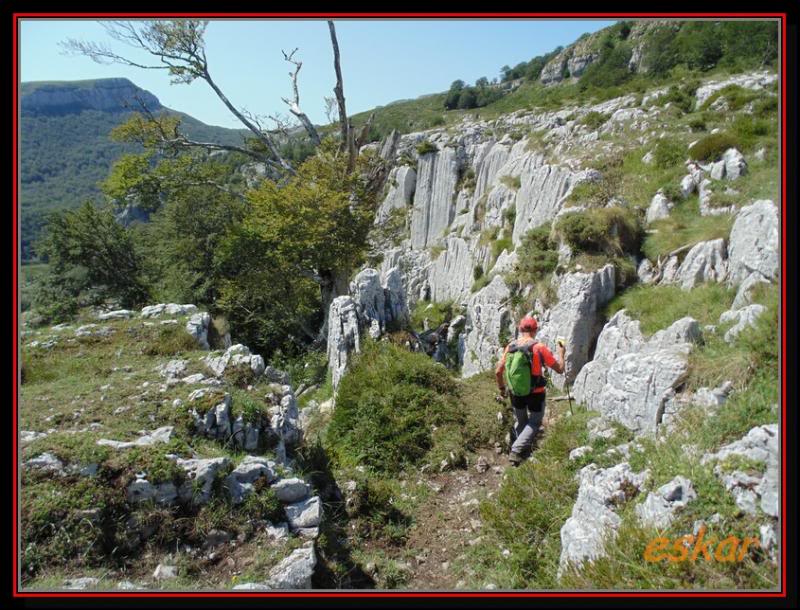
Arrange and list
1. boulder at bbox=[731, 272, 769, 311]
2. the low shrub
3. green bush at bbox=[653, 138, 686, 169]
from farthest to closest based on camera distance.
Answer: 1. the low shrub
2. green bush at bbox=[653, 138, 686, 169]
3. boulder at bbox=[731, 272, 769, 311]

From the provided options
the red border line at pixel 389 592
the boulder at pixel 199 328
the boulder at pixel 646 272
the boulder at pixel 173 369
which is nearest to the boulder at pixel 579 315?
the boulder at pixel 646 272

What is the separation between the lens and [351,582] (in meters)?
5.47

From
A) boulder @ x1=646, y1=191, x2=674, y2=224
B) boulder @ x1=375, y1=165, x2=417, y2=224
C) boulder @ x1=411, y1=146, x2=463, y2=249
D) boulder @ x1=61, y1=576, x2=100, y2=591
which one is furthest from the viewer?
boulder @ x1=375, y1=165, x2=417, y2=224

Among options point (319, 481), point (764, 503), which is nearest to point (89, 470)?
point (319, 481)

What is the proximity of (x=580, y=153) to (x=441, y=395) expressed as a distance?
40.2ft

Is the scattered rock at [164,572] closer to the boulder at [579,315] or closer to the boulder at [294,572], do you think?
the boulder at [294,572]

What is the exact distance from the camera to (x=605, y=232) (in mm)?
10484

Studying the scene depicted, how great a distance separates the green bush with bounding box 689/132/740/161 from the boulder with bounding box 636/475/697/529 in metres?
10.6

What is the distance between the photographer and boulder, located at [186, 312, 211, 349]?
35.3ft

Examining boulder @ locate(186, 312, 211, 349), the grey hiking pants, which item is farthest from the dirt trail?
boulder @ locate(186, 312, 211, 349)

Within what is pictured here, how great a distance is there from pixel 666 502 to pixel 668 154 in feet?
39.5

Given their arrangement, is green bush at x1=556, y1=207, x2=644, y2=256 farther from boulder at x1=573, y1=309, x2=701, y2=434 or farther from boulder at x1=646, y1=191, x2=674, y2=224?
boulder at x1=573, y1=309, x2=701, y2=434

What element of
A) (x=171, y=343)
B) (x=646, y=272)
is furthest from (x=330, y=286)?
(x=646, y=272)

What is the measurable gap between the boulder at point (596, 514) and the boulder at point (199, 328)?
903 cm
